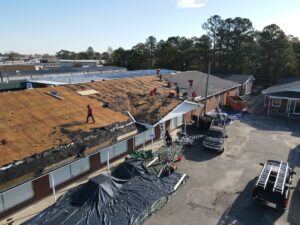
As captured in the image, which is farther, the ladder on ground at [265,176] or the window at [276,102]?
the window at [276,102]

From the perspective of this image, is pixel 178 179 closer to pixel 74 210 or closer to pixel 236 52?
pixel 74 210

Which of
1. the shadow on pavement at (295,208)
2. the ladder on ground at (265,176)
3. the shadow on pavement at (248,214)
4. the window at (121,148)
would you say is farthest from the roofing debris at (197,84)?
the shadow on pavement at (248,214)

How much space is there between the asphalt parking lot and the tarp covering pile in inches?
33.2

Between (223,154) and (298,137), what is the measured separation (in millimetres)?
10140

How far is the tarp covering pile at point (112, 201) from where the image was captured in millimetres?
12633

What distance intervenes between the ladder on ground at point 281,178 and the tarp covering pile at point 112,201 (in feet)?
19.7

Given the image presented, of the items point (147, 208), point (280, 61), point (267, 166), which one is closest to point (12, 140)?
point (147, 208)

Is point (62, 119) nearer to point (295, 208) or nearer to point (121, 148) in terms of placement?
point (121, 148)

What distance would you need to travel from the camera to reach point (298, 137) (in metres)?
25.7

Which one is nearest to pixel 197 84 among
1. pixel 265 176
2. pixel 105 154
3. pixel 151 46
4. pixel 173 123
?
pixel 173 123

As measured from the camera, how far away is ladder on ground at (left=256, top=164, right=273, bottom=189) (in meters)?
13.9

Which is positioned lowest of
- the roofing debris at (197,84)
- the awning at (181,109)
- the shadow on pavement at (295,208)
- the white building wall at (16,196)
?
the shadow on pavement at (295,208)

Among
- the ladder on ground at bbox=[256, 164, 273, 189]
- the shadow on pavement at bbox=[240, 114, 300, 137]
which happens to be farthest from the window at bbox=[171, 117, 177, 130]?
the ladder on ground at bbox=[256, 164, 273, 189]

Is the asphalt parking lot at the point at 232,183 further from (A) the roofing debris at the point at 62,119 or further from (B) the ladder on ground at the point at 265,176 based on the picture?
(A) the roofing debris at the point at 62,119
